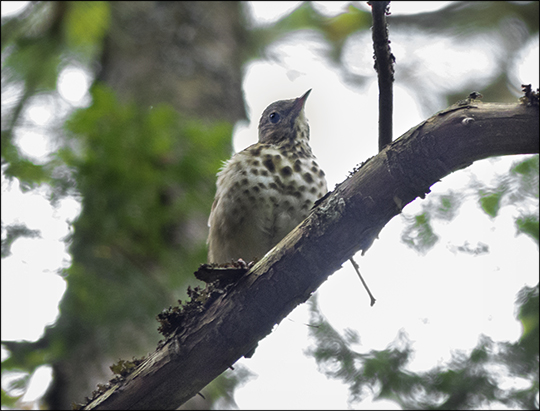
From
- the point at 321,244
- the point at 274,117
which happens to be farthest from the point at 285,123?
the point at 321,244

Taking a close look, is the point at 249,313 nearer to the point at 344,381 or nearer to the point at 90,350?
the point at 344,381

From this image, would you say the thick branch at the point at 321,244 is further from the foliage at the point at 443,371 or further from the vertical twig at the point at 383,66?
the foliage at the point at 443,371

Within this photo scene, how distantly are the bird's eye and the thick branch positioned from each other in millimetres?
1904

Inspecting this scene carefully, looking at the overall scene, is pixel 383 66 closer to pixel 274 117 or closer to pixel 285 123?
pixel 285 123

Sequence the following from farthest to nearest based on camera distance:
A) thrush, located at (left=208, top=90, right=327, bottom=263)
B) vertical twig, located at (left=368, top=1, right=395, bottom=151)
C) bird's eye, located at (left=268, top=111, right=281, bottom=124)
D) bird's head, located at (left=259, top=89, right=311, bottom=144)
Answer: bird's eye, located at (left=268, top=111, right=281, bottom=124) < bird's head, located at (left=259, top=89, right=311, bottom=144) < thrush, located at (left=208, top=90, right=327, bottom=263) < vertical twig, located at (left=368, top=1, right=395, bottom=151)

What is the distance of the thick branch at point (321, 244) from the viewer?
5.51ft

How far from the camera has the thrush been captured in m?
2.80

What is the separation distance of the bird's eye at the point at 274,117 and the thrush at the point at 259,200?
0.54 meters

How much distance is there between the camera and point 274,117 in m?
3.77

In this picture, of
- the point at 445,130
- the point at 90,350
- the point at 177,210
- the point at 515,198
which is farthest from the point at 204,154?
the point at 445,130

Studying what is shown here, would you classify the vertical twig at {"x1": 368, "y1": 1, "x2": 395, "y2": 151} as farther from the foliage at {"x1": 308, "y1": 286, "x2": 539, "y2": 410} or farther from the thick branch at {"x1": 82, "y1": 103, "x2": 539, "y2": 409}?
the foliage at {"x1": 308, "y1": 286, "x2": 539, "y2": 410}

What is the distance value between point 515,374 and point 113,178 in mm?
2616

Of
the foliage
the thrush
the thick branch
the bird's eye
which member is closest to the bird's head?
the bird's eye

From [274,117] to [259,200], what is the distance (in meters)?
1.12
